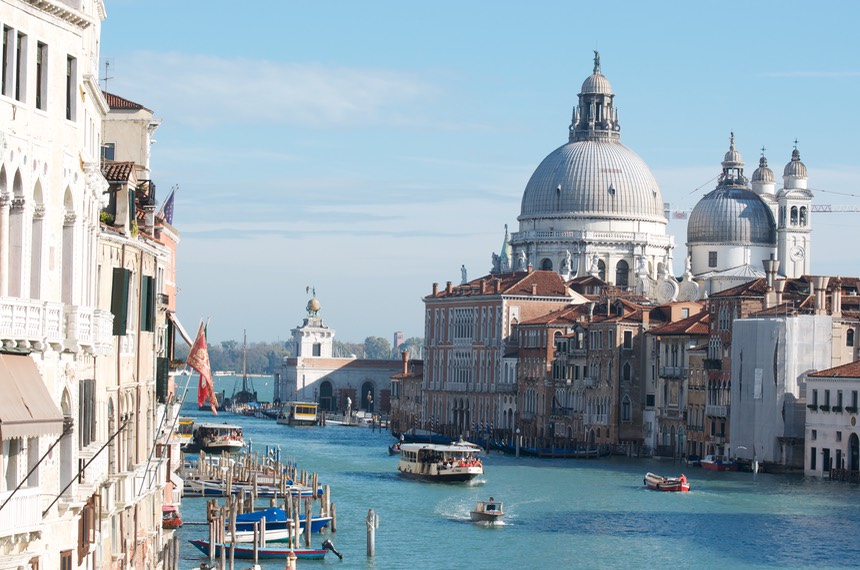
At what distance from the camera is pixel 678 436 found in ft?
213

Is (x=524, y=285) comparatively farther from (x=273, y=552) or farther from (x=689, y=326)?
(x=273, y=552)

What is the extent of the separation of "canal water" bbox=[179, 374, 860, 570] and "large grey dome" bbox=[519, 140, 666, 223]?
129ft

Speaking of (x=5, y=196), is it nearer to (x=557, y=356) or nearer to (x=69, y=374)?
(x=69, y=374)

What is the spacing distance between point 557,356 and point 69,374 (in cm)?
6081

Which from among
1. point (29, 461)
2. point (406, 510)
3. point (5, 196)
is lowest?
point (406, 510)

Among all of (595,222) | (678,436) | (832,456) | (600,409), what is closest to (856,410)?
(832,456)

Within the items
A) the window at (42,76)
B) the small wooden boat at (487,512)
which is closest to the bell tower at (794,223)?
the small wooden boat at (487,512)

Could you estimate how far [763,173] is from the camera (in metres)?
101

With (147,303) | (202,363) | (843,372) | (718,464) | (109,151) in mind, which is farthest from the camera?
(718,464)

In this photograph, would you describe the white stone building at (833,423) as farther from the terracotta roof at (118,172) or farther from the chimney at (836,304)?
the terracotta roof at (118,172)

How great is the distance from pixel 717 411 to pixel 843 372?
7.93 m

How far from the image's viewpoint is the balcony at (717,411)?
60.3 metres

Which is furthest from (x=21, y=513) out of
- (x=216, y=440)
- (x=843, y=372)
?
(x=216, y=440)

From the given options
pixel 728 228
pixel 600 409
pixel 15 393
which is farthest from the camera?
pixel 728 228
